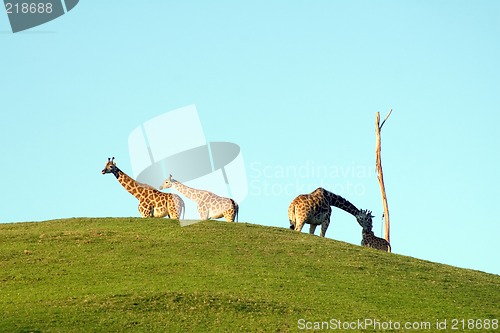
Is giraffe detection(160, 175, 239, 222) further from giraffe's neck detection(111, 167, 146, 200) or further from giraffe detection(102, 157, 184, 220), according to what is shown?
giraffe's neck detection(111, 167, 146, 200)

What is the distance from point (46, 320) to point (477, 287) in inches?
656

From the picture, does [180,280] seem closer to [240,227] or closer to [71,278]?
[71,278]

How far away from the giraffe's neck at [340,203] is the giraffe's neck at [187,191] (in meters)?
5.78

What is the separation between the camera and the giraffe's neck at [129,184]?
48562 mm

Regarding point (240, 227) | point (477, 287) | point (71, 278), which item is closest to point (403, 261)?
point (477, 287)

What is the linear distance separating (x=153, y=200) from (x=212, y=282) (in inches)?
390

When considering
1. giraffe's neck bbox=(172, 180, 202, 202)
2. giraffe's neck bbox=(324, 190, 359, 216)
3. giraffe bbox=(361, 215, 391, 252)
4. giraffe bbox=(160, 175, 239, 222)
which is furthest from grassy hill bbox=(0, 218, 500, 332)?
giraffe bbox=(361, 215, 391, 252)

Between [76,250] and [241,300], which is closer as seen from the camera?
[241,300]

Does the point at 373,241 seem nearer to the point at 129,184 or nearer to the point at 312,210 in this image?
the point at 312,210

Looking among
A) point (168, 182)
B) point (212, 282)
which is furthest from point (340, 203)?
point (212, 282)

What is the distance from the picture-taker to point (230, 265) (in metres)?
40.8

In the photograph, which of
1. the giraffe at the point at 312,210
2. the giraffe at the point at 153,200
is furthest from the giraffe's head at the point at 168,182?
the giraffe at the point at 312,210

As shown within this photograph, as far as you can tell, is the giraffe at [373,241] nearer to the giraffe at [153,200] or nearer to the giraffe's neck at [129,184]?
the giraffe at [153,200]

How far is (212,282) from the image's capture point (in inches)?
1521
